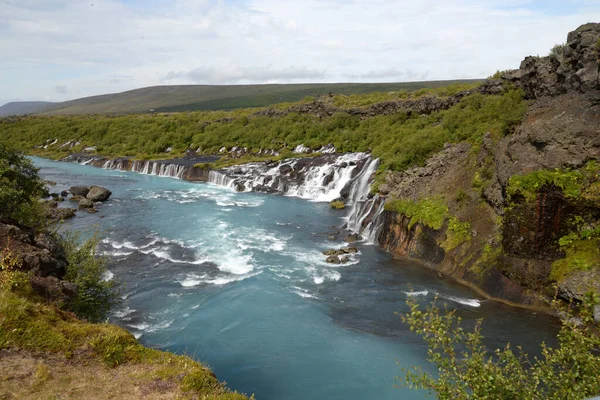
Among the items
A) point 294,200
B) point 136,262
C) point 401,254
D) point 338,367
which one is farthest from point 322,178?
point 338,367

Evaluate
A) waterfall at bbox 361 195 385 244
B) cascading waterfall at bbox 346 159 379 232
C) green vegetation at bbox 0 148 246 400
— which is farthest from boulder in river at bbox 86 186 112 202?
green vegetation at bbox 0 148 246 400

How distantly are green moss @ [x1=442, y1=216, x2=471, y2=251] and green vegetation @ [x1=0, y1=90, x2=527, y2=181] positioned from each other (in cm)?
693

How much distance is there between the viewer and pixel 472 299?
70.0 ft

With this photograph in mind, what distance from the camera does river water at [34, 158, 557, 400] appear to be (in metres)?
16.1

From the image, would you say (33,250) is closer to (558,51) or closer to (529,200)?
(529,200)

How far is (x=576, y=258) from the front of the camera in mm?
19328

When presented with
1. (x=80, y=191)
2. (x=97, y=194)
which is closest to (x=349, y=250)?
(x=97, y=194)

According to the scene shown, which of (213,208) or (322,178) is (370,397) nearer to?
(213,208)

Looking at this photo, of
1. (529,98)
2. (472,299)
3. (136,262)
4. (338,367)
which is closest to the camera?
(338,367)

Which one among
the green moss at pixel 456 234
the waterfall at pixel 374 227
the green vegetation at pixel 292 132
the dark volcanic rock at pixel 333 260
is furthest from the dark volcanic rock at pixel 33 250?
the waterfall at pixel 374 227

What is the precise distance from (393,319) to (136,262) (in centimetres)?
1670

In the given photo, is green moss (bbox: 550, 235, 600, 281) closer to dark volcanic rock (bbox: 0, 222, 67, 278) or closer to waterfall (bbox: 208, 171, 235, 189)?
dark volcanic rock (bbox: 0, 222, 67, 278)

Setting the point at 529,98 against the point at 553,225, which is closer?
the point at 553,225

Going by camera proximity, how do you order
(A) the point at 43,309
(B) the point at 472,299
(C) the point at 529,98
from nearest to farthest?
(A) the point at 43,309, (B) the point at 472,299, (C) the point at 529,98
